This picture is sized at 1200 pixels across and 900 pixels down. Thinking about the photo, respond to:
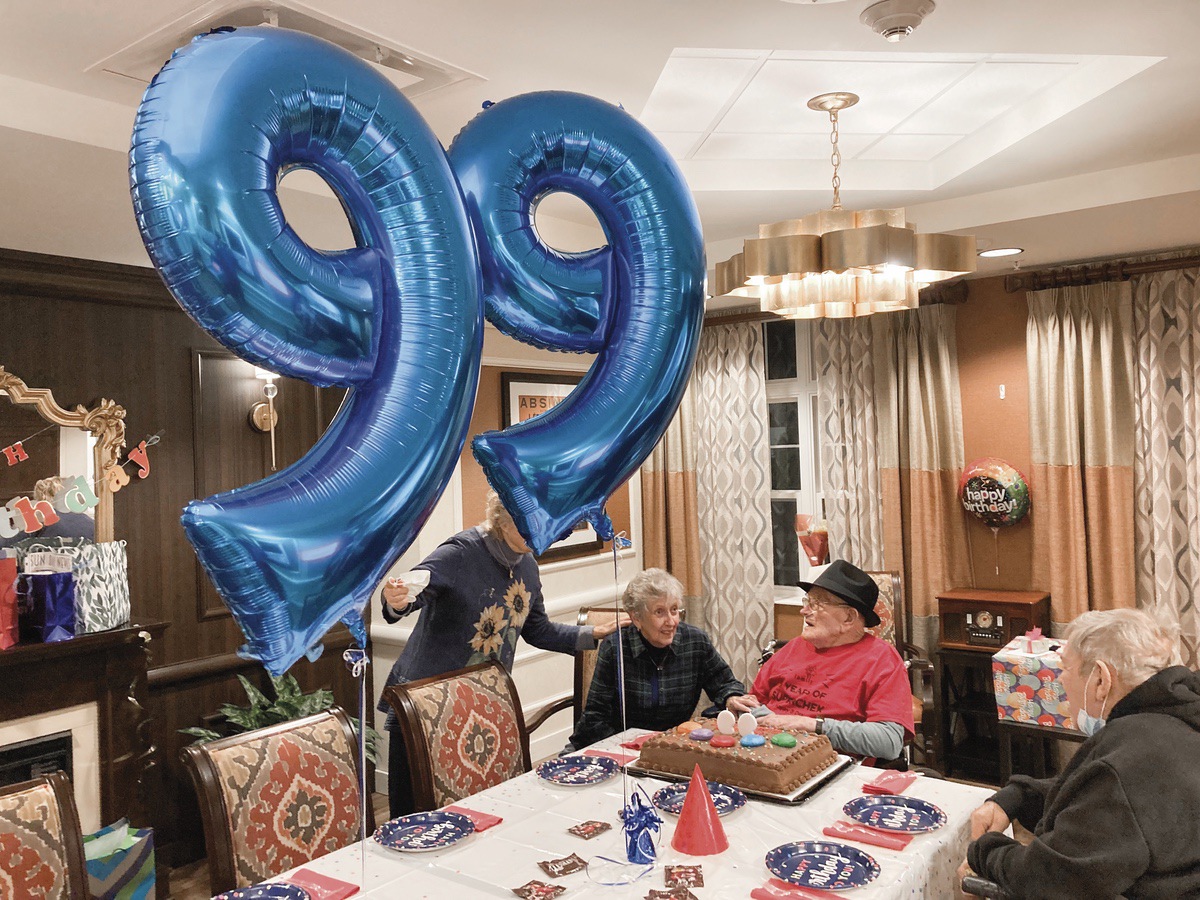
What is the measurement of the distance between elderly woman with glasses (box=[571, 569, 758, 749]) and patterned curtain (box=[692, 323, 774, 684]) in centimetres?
228

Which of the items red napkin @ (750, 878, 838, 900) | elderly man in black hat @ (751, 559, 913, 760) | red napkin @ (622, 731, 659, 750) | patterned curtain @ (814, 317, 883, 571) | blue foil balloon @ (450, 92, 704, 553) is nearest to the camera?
blue foil balloon @ (450, 92, 704, 553)

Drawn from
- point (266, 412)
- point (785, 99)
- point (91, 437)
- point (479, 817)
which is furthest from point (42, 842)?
point (785, 99)

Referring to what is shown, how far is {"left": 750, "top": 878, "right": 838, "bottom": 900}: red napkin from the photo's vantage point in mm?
1738

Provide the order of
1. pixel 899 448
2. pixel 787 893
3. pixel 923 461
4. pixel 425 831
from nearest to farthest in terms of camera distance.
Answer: pixel 787 893 < pixel 425 831 < pixel 923 461 < pixel 899 448

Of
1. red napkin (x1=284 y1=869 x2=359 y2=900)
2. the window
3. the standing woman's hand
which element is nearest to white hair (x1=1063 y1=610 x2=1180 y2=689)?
the standing woman's hand

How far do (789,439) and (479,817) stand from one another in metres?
3.66

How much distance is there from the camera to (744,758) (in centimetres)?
232

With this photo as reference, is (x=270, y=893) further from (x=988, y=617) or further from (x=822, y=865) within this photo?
(x=988, y=617)

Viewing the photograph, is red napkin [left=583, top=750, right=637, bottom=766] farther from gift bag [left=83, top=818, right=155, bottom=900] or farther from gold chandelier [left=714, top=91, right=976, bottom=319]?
gift bag [left=83, top=818, right=155, bottom=900]

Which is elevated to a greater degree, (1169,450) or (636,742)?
(1169,450)

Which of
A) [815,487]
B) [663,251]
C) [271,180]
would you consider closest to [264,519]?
[271,180]

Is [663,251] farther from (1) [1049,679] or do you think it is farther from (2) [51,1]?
(1) [1049,679]

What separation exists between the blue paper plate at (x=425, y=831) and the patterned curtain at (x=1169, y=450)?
3418 mm

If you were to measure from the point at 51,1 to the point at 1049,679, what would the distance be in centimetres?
381
